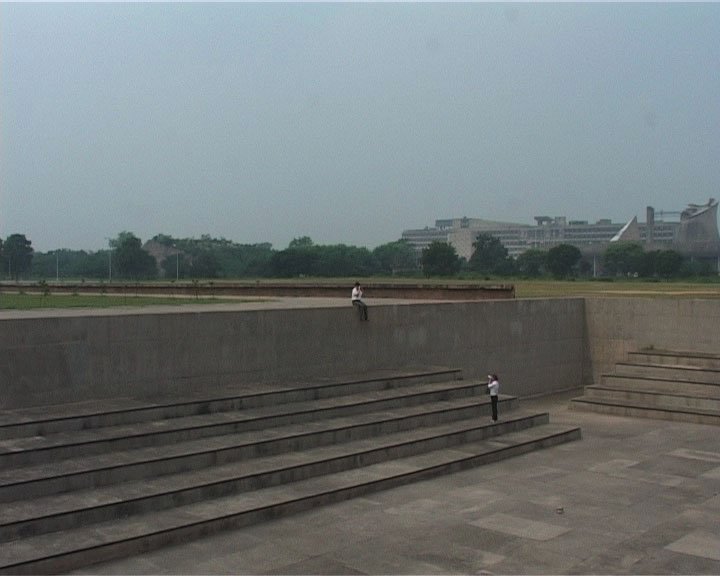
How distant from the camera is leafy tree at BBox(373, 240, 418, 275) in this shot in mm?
62772

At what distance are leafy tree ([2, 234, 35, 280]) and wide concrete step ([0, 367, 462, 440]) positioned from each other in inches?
1174

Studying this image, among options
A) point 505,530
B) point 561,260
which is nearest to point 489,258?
point 561,260

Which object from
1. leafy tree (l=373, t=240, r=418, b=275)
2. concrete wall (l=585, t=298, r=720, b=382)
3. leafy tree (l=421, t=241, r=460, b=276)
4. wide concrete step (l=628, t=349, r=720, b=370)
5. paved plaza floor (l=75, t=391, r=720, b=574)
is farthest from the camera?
leafy tree (l=373, t=240, r=418, b=275)

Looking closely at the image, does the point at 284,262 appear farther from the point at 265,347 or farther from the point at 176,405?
the point at 176,405

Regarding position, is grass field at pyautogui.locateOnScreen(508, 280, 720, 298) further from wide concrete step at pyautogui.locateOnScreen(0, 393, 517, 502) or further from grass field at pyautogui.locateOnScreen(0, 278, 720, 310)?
wide concrete step at pyautogui.locateOnScreen(0, 393, 517, 502)

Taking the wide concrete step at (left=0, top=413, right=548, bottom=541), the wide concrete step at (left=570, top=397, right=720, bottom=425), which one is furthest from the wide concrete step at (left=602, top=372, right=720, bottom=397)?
the wide concrete step at (left=0, top=413, right=548, bottom=541)

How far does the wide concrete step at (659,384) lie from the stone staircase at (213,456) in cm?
542

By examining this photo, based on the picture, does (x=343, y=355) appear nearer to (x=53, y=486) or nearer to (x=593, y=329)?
(x=53, y=486)

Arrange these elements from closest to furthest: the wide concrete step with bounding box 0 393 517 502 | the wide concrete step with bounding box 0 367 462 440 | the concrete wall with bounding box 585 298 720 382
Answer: the wide concrete step with bounding box 0 393 517 502, the wide concrete step with bounding box 0 367 462 440, the concrete wall with bounding box 585 298 720 382

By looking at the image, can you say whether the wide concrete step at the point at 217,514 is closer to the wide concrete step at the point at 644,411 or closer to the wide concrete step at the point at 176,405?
the wide concrete step at the point at 176,405

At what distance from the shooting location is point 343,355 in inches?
698

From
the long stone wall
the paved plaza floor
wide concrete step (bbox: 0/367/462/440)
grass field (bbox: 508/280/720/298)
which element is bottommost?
the paved plaza floor

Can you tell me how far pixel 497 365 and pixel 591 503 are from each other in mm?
10196

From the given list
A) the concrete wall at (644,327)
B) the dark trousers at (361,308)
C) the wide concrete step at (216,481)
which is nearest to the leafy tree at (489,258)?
→ the concrete wall at (644,327)
